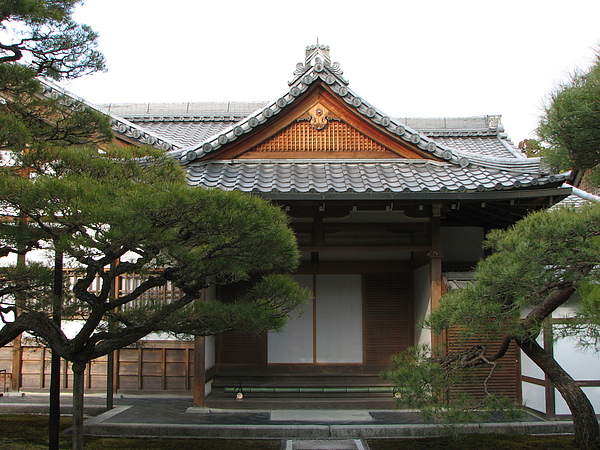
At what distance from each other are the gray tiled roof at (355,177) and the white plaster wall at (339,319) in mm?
2387

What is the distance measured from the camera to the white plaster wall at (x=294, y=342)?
35.2 feet

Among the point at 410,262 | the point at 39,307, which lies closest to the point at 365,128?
the point at 410,262

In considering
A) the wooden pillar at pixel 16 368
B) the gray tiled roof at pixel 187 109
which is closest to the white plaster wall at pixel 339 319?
the wooden pillar at pixel 16 368

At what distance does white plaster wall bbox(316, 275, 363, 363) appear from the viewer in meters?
10.8

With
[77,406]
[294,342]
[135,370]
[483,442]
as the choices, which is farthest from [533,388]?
[135,370]

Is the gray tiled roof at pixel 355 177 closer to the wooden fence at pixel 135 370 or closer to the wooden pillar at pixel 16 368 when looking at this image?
the wooden fence at pixel 135 370

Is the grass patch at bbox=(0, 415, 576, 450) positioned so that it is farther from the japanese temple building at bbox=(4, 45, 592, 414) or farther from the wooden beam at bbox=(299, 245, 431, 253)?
the wooden beam at bbox=(299, 245, 431, 253)

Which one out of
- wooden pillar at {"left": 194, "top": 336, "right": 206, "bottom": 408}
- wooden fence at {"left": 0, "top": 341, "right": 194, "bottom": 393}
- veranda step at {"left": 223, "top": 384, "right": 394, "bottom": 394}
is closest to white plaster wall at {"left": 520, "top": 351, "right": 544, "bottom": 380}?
veranda step at {"left": 223, "top": 384, "right": 394, "bottom": 394}

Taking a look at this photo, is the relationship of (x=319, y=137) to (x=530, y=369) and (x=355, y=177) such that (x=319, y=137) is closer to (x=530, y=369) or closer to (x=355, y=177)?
(x=355, y=177)

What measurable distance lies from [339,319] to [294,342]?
0.98m

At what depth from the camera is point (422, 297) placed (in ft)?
33.5

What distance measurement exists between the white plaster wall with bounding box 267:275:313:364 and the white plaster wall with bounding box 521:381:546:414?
3799mm

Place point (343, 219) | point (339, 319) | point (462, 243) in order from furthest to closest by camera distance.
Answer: point (462, 243)
point (339, 319)
point (343, 219)

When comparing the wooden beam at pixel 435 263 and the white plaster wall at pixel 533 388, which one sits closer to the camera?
the white plaster wall at pixel 533 388
